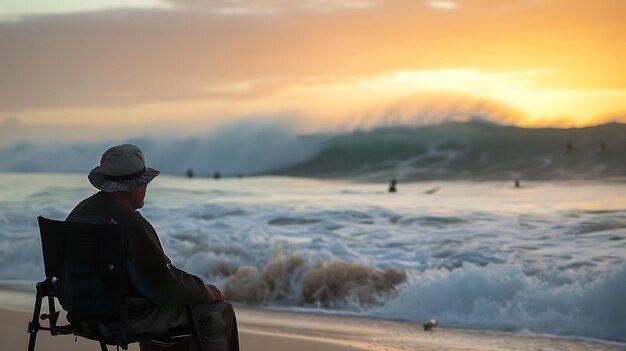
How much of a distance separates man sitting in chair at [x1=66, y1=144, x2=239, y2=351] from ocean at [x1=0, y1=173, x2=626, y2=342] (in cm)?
369

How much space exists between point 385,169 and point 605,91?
195 inches

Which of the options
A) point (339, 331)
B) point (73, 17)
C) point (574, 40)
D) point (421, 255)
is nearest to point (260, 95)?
point (73, 17)

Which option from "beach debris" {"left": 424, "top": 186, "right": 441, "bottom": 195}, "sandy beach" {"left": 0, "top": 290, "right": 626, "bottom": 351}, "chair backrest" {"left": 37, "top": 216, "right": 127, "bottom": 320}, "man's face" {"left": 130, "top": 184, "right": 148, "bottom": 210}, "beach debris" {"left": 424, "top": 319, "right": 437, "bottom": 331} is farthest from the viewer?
"beach debris" {"left": 424, "top": 186, "right": 441, "bottom": 195}

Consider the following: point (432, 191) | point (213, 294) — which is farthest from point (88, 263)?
point (432, 191)

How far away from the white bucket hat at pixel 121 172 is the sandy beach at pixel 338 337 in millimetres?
2063

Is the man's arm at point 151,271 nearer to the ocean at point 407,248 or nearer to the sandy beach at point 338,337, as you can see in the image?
the sandy beach at point 338,337

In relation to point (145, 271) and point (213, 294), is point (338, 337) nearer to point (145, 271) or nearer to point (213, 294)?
point (213, 294)

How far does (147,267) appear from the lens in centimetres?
335

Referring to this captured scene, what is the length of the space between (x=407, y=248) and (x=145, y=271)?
24.4ft

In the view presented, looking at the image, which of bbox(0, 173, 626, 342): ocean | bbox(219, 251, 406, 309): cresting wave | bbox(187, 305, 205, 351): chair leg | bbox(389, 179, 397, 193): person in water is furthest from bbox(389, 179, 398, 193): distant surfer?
bbox(187, 305, 205, 351): chair leg

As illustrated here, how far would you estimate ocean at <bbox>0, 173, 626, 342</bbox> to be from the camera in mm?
7719

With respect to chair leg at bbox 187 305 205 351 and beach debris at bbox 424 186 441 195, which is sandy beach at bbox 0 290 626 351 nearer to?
chair leg at bbox 187 305 205 351

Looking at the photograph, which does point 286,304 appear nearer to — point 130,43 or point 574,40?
point 574,40

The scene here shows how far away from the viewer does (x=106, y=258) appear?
3.32 metres
